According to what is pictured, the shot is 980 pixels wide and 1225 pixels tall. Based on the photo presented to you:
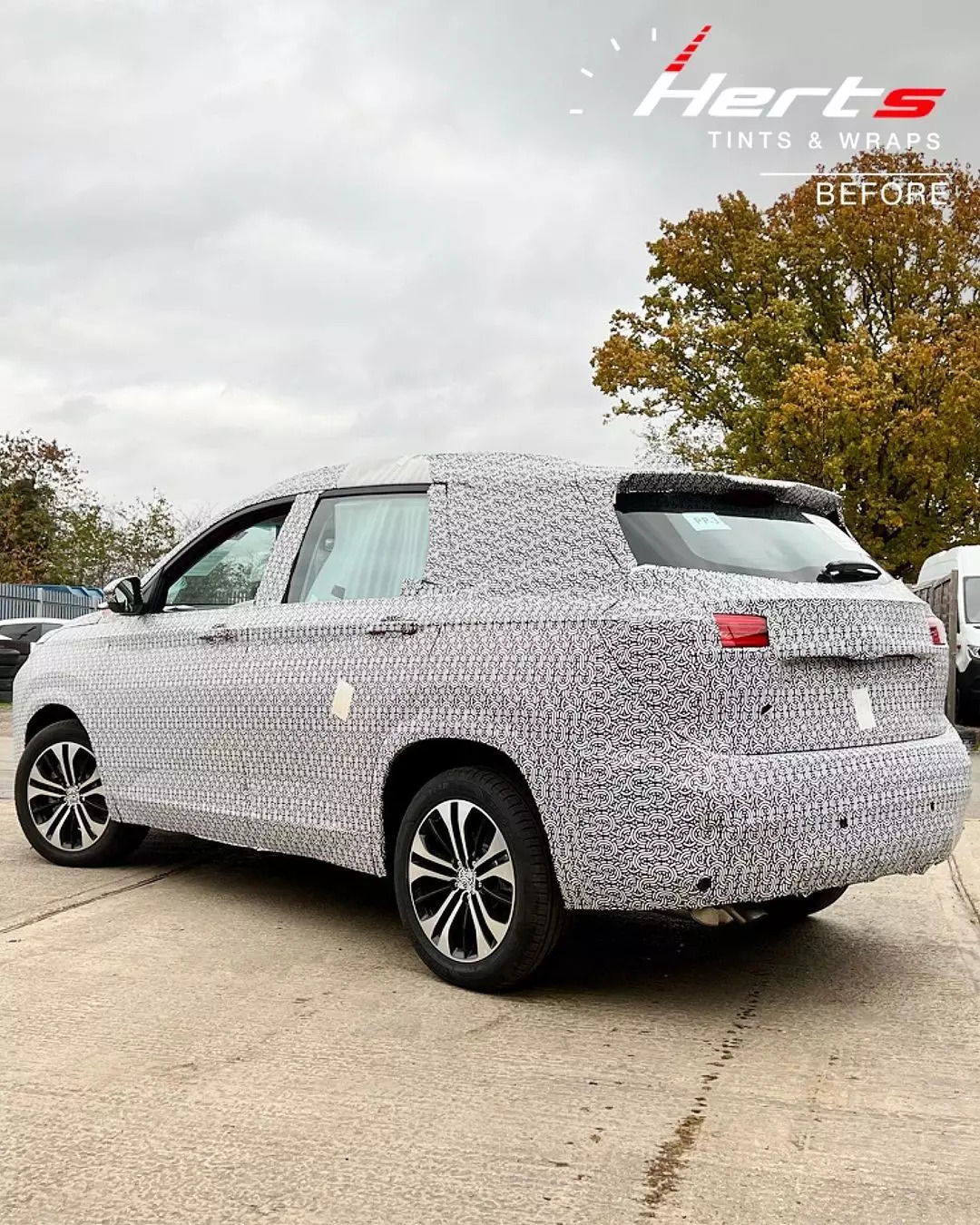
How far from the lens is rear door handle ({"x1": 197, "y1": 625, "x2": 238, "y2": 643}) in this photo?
18.6ft

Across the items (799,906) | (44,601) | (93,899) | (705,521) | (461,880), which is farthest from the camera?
(44,601)

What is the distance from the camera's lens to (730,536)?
→ 184 inches

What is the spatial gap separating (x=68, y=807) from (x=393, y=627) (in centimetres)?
264

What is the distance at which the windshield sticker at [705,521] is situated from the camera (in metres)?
4.69

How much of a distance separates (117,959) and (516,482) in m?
2.17

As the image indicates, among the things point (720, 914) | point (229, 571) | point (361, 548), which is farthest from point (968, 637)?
point (720, 914)

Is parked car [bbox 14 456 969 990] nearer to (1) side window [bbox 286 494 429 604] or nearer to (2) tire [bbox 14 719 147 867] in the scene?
(1) side window [bbox 286 494 429 604]

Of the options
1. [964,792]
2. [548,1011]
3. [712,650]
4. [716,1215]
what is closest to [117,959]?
[548,1011]

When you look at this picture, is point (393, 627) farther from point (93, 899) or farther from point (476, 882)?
point (93, 899)

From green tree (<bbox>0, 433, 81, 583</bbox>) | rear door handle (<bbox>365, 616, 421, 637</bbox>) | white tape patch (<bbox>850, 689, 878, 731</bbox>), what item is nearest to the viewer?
white tape patch (<bbox>850, 689, 878, 731</bbox>)

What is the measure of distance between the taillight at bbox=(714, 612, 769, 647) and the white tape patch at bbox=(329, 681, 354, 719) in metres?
1.46

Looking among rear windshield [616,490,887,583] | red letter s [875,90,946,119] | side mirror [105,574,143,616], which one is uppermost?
red letter s [875,90,946,119]

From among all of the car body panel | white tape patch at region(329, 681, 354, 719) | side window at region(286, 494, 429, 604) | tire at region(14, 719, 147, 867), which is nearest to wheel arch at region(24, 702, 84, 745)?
tire at region(14, 719, 147, 867)

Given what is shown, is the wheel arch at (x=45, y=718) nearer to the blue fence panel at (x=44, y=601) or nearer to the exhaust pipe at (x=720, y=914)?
the exhaust pipe at (x=720, y=914)
